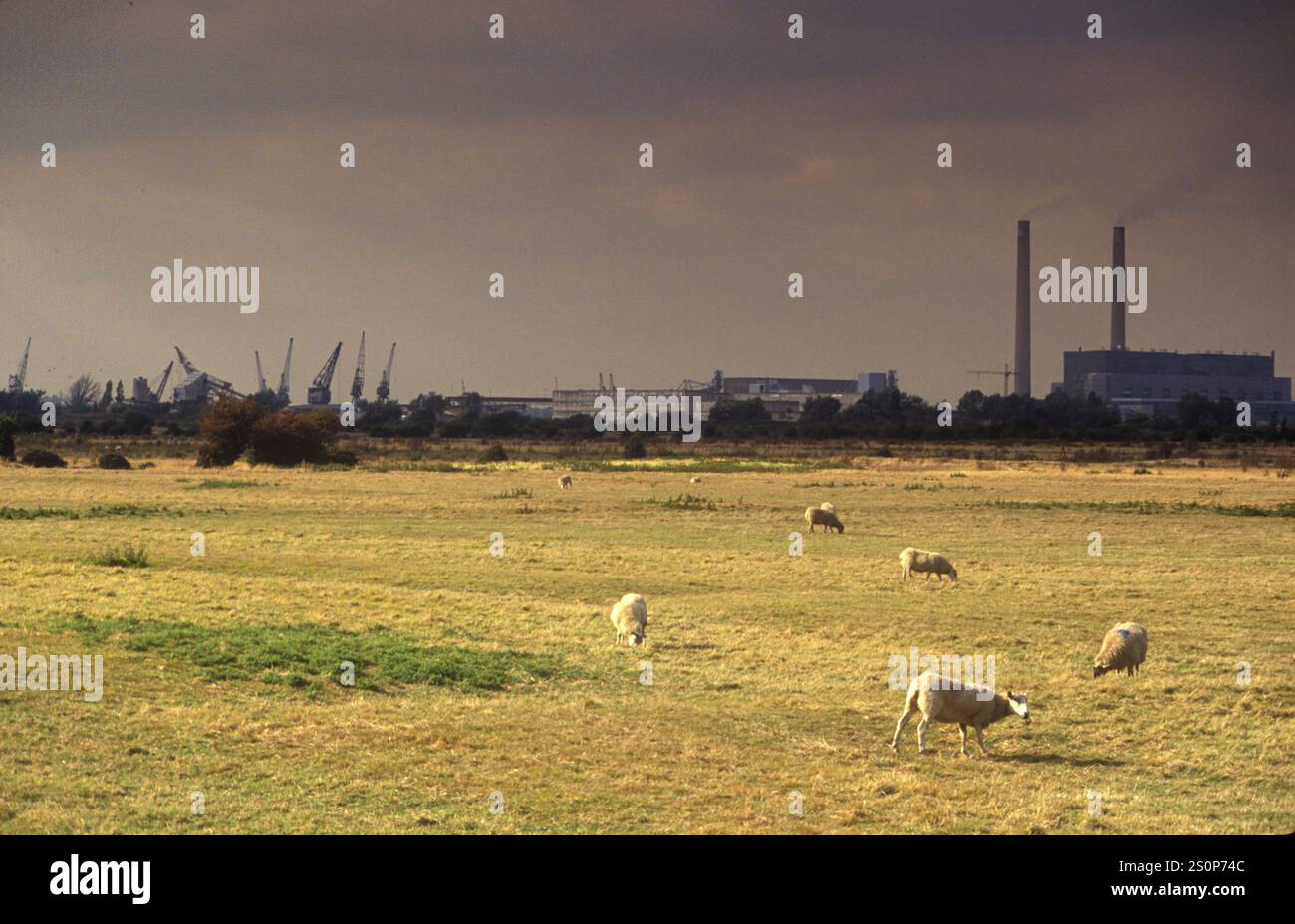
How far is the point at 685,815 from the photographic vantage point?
10883 mm

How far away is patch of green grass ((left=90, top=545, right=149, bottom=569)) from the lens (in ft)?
88.1

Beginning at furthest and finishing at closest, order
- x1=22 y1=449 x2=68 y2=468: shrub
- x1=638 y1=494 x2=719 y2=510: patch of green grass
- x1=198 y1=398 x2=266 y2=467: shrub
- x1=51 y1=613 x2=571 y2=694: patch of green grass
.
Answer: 1. x1=198 y1=398 x2=266 y2=467: shrub
2. x1=22 y1=449 x2=68 y2=468: shrub
3. x1=638 y1=494 x2=719 y2=510: patch of green grass
4. x1=51 y1=613 x2=571 y2=694: patch of green grass

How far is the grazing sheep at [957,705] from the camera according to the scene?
13008 millimetres

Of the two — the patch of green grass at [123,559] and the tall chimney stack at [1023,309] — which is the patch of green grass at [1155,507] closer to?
the patch of green grass at [123,559]

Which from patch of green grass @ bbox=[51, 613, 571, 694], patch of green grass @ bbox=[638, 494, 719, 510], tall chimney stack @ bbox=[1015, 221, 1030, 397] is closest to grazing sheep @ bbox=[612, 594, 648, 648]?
patch of green grass @ bbox=[51, 613, 571, 694]

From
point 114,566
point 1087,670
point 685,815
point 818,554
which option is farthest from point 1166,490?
point 685,815

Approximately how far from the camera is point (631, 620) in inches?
761

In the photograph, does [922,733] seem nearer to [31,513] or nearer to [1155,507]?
[31,513]

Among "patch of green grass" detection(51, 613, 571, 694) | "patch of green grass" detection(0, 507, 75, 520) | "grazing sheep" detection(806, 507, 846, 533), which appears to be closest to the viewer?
"patch of green grass" detection(51, 613, 571, 694)

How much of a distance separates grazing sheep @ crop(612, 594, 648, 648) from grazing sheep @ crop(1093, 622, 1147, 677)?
651cm

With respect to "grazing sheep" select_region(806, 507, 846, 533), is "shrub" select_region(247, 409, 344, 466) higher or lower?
higher

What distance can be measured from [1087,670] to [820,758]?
6.38m

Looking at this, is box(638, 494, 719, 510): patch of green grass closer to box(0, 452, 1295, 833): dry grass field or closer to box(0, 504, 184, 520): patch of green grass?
box(0, 452, 1295, 833): dry grass field
